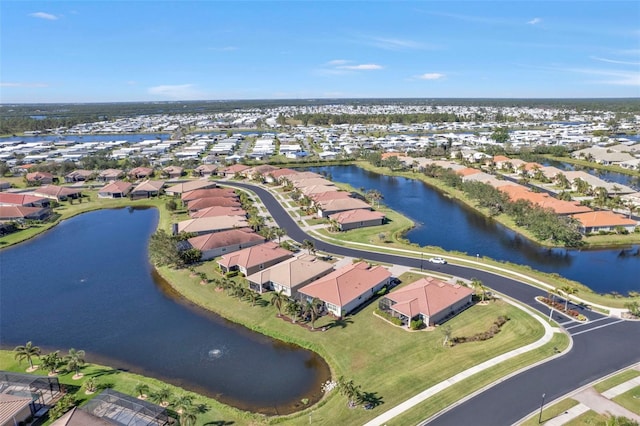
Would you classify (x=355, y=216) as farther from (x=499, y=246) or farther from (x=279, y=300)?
(x=279, y=300)

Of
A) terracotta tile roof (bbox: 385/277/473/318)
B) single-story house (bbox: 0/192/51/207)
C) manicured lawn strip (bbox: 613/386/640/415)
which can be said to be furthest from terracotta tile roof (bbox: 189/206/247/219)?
manicured lawn strip (bbox: 613/386/640/415)

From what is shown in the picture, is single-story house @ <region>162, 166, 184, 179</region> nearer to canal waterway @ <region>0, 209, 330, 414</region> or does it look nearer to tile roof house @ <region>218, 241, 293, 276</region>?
canal waterway @ <region>0, 209, 330, 414</region>

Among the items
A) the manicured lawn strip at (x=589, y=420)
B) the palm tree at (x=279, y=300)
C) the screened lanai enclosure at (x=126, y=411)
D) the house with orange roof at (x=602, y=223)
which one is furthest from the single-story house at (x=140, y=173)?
the manicured lawn strip at (x=589, y=420)

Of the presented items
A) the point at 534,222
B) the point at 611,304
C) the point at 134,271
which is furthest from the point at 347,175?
the point at 611,304

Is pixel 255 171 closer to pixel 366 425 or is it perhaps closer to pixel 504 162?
pixel 504 162

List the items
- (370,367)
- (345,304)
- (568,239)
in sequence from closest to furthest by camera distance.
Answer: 1. (370,367)
2. (345,304)
3. (568,239)
